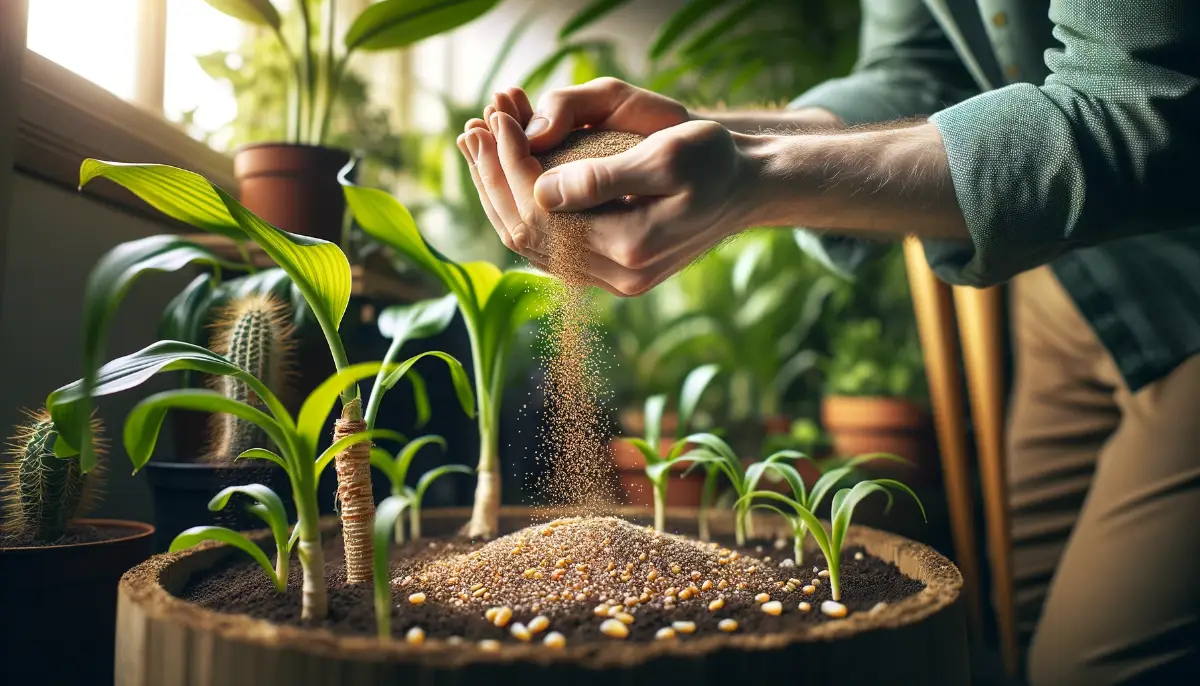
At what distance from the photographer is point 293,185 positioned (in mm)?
958

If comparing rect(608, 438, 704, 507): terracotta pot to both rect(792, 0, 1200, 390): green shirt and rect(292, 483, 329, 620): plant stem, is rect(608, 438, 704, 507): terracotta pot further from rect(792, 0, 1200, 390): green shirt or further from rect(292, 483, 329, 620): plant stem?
rect(292, 483, 329, 620): plant stem

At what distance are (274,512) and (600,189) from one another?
0.35 metres

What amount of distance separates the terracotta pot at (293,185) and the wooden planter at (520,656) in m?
0.58

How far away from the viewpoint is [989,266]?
71 cm

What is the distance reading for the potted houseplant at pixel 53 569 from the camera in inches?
22.8

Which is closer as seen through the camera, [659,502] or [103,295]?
[103,295]

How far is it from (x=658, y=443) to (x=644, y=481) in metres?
0.43

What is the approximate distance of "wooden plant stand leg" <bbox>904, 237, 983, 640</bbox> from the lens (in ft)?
4.06

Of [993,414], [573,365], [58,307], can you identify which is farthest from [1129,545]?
[58,307]

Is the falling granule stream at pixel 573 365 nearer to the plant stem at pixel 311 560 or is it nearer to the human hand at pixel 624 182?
the human hand at pixel 624 182

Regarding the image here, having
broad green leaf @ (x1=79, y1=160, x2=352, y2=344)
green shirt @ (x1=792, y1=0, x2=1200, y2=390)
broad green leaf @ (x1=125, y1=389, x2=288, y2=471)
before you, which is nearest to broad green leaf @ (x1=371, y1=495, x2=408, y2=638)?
A: broad green leaf @ (x1=125, y1=389, x2=288, y2=471)

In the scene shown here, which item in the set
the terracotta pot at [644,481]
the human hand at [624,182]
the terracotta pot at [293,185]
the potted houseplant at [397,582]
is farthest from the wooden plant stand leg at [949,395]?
the terracotta pot at [293,185]

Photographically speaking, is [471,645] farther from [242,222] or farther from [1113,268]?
[1113,268]

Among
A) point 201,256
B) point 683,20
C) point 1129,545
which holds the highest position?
point 683,20
